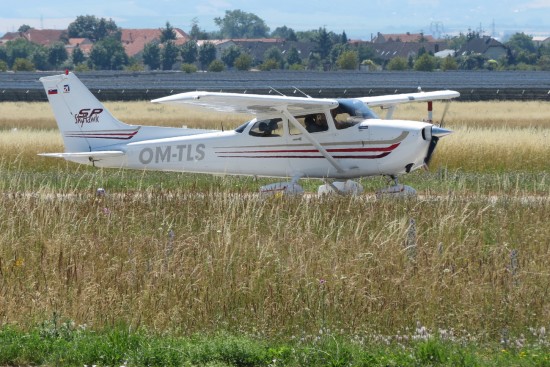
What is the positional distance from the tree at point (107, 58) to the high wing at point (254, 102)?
134 m

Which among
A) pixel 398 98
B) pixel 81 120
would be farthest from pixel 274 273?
pixel 398 98

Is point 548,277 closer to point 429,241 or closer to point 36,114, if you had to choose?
point 429,241

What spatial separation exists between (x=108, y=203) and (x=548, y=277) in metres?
5.82

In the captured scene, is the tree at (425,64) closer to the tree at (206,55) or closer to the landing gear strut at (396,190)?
the tree at (206,55)

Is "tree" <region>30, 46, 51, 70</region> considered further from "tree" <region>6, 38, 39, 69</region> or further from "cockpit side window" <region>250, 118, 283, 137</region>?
"cockpit side window" <region>250, 118, 283, 137</region>

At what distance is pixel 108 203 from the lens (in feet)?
43.2

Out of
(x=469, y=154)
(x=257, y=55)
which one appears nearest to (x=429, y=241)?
(x=469, y=154)

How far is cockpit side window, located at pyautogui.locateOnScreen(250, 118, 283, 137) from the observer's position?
17031 mm

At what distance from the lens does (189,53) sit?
15325cm

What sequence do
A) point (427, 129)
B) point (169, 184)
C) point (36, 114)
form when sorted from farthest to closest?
point (36, 114) < point (169, 184) < point (427, 129)

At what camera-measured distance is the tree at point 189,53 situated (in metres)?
153

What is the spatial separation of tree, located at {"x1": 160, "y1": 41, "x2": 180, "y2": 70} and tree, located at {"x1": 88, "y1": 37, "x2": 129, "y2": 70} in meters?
5.39

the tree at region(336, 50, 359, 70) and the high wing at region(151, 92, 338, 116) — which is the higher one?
the high wing at region(151, 92, 338, 116)

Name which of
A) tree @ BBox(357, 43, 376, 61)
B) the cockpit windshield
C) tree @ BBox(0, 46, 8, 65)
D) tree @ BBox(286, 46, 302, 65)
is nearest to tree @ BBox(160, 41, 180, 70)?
tree @ BBox(286, 46, 302, 65)
